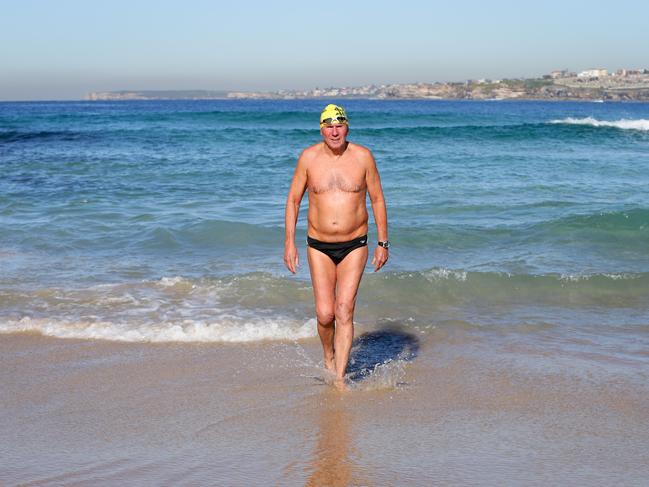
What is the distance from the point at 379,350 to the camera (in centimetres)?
651

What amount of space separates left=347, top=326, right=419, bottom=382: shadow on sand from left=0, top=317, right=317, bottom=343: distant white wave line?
1.75 ft

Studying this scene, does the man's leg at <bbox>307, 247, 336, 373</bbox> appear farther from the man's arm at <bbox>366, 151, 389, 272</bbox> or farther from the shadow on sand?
the shadow on sand

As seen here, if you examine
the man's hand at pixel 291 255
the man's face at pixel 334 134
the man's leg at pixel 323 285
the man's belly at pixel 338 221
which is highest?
the man's face at pixel 334 134

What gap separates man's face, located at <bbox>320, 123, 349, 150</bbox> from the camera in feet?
17.4

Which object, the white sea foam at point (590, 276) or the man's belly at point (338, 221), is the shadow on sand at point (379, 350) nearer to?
the man's belly at point (338, 221)

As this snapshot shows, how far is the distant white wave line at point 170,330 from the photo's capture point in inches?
264

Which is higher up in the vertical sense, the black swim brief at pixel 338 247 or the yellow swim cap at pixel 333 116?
the yellow swim cap at pixel 333 116

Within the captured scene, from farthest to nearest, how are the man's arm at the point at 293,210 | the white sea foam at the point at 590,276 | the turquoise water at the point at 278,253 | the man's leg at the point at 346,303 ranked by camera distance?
the white sea foam at the point at 590,276
the turquoise water at the point at 278,253
the man's arm at the point at 293,210
the man's leg at the point at 346,303

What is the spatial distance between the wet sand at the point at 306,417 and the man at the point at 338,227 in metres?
0.51

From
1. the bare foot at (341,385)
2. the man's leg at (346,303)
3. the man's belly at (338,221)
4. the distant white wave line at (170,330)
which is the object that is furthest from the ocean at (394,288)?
the man's belly at (338,221)

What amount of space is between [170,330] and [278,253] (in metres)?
3.64

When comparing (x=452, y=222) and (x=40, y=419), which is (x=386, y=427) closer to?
(x=40, y=419)

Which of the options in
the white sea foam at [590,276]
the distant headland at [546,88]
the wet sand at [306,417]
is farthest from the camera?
the distant headland at [546,88]

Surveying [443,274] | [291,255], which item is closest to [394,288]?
[443,274]
